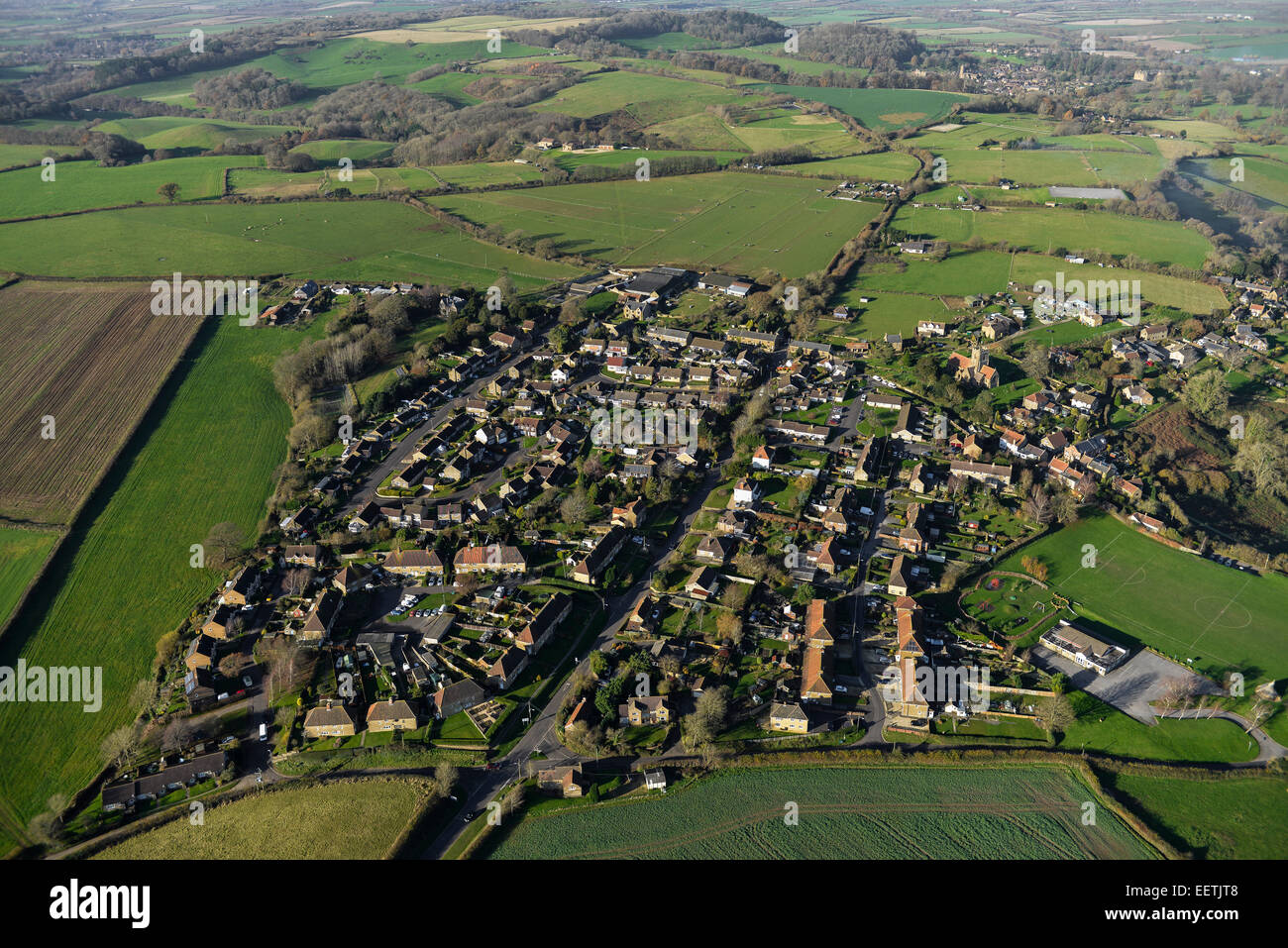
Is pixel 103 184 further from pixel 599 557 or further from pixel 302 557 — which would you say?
pixel 599 557

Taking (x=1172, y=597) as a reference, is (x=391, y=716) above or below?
below

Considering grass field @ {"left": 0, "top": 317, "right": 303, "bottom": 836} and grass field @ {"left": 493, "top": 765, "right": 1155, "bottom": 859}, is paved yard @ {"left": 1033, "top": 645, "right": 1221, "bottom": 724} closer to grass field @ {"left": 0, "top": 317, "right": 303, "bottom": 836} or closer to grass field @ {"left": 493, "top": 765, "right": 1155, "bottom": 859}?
grass field @ {"left": 493, "top": 765, "right": 1155, "bottom": 859}

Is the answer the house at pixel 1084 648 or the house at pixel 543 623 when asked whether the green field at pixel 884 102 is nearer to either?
the house at pixel 1084 648

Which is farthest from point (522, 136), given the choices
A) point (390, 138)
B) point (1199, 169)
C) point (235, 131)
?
point (1199, 169)

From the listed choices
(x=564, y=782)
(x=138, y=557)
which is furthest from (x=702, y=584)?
(x=138, y=557)

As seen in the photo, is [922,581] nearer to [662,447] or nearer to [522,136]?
[662,447]
